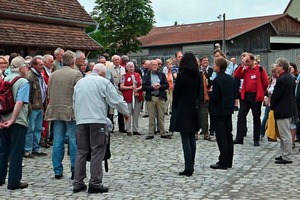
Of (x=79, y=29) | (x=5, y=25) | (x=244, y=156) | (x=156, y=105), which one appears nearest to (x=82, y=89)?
(x=244, y=156)

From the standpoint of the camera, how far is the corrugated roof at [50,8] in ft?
73.7

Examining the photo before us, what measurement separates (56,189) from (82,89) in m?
1.53

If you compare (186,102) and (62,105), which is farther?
(186,102)

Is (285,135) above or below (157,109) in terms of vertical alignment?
below

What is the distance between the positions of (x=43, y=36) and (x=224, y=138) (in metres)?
15.1

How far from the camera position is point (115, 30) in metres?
61.2

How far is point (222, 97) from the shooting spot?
9711mm

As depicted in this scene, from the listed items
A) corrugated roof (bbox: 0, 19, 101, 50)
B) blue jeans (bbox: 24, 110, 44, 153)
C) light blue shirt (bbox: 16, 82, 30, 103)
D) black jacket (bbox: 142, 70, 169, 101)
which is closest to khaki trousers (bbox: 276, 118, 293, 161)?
black jacket (bbox: 142, 70, 169, 101)

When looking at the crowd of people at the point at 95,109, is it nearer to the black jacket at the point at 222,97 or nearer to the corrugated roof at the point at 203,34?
the black jacket at the point at 222,97

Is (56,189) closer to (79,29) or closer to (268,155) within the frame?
(268,155)

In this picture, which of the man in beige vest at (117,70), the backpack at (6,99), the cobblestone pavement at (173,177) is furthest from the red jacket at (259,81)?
the backpack at (6,99)

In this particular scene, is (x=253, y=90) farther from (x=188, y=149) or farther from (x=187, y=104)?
(x=188, y=149)

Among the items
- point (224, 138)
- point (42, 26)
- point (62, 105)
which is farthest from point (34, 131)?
point (42, 26)

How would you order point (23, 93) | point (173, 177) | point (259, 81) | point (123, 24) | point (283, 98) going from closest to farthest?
1. point (23, 93)
2. point (173, 177)
3. point (283, 98)
4. point (259, 81)
5. point (123, 24)
